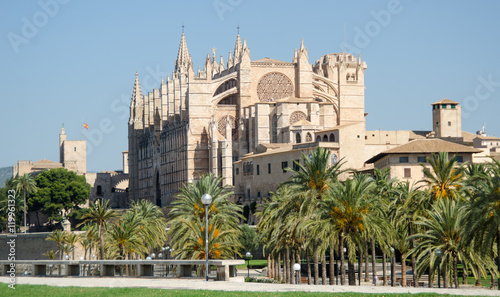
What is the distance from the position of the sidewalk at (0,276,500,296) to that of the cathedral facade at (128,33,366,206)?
4510 centimetres

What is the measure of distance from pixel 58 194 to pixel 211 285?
8161 cm

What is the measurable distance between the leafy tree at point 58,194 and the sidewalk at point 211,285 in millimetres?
73845

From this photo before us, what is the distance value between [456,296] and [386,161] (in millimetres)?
40743

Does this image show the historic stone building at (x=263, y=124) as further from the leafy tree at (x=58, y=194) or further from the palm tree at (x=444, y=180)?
the palm tree at (x=444, y=180)

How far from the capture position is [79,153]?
5118 inches

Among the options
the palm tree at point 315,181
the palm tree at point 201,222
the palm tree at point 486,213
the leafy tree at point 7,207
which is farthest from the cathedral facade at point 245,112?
the palm tree at point 486,213

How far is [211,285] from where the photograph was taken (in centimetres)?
2431

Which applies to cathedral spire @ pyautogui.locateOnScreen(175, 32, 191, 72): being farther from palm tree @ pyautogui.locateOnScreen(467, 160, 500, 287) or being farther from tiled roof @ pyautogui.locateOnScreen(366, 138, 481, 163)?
palm tree @ pyautogui.locateOnScreen(467, 160, 500, 287)

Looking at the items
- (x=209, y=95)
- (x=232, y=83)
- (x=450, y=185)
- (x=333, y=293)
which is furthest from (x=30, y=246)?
(x=333, y=293)

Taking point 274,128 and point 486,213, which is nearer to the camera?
point 486,213

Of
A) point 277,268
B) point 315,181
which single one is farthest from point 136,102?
point 315,181

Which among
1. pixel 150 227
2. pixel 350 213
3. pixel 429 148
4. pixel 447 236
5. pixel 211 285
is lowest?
pixel 211 285

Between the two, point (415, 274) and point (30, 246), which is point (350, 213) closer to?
point (415, 274)

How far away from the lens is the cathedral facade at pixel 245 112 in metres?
81.4
